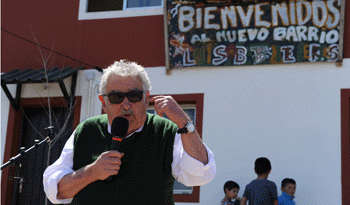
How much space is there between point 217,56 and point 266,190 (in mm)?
2463

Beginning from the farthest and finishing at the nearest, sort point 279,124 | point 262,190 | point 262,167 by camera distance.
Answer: point 279,124, point 262,167, point 262,190

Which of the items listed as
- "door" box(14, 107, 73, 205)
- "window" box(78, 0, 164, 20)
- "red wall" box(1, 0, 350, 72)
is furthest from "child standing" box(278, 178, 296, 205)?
"door" box(14, 107, 73, 205)

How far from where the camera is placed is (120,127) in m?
2.66

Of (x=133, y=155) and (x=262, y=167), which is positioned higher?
(x=133, y=155)

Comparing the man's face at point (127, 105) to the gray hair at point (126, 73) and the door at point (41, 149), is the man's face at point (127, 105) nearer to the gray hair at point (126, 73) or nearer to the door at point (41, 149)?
the gray hair at point (126, 73)

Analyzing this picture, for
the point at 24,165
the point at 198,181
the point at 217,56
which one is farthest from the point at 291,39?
the point at 198,181

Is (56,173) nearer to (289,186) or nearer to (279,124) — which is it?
(289,186)

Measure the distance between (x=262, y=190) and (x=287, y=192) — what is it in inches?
26.1


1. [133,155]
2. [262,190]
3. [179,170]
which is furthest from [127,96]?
[262,190]

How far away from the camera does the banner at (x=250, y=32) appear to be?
25.2 ft

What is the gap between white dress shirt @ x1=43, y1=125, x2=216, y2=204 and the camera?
2.67 metres

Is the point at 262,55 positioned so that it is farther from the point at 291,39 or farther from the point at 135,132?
the point at 135,132

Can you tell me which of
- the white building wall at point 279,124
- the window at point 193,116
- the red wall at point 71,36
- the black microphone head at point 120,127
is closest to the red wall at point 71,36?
the red wall at point 71,36

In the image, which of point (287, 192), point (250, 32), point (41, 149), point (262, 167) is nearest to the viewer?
point (262, 167)
